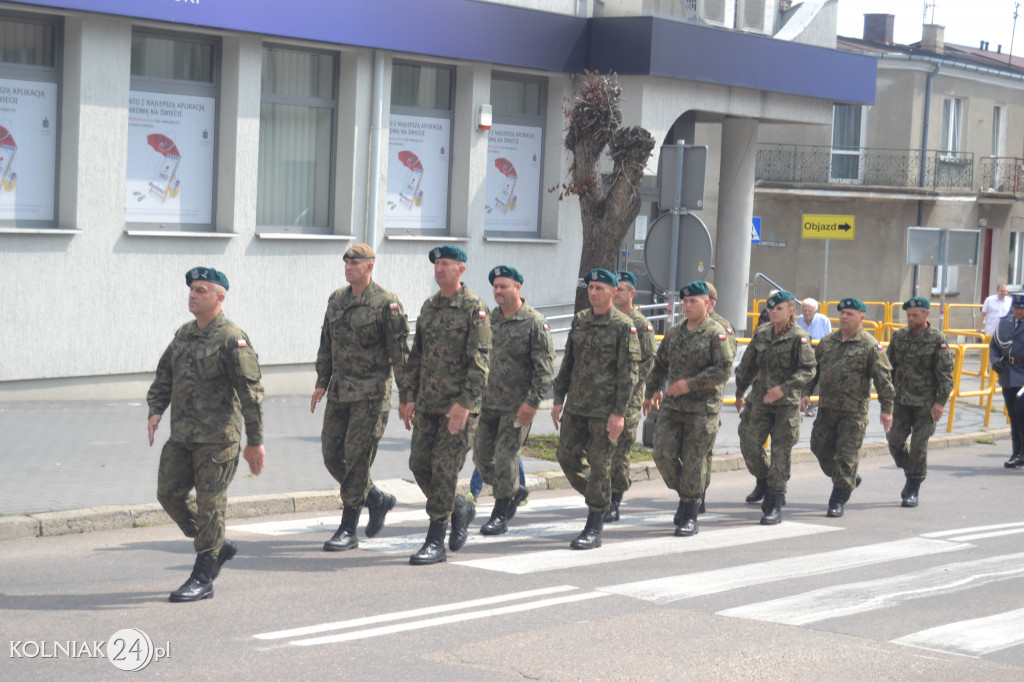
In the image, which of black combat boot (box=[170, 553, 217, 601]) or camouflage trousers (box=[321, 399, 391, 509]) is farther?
camouflage trousers (box=[321, 399, 391, 509])

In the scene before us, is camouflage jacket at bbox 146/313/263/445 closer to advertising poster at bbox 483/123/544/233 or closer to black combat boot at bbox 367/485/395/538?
black combat boot at bbox 367/485/395/538

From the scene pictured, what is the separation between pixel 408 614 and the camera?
22.8ft

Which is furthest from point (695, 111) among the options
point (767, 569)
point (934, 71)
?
point (934, 71)

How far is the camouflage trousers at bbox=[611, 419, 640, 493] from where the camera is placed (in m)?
9.88

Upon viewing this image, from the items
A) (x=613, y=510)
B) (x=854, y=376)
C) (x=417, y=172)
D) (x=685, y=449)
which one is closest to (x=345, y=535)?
(x=613, y=510)

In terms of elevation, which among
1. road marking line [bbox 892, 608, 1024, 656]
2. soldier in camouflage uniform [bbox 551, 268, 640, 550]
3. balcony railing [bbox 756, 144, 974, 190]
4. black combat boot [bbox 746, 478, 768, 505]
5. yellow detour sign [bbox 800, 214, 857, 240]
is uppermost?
balcony railing [bbox 756, 144, 974, 190]

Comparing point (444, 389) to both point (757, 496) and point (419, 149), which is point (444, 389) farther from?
point (419, 149)

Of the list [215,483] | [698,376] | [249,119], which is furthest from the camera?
[249,119]

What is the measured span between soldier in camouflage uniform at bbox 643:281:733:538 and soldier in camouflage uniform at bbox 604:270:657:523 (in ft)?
0.83

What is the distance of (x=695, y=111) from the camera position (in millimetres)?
20219

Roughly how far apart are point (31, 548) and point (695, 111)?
14052 millimetres

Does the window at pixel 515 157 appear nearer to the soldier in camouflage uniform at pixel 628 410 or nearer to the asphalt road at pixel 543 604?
the soldier in camouflage uniform at pixel 628 410

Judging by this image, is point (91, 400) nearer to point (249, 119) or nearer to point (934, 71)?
point (249, 119)

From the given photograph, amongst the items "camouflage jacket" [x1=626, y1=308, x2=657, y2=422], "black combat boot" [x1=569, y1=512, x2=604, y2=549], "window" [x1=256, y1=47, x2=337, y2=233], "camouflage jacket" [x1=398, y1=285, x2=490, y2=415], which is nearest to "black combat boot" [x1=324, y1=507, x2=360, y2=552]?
"camouflage jacket" [x1=398, y1=285, x2=490, y2=415]
